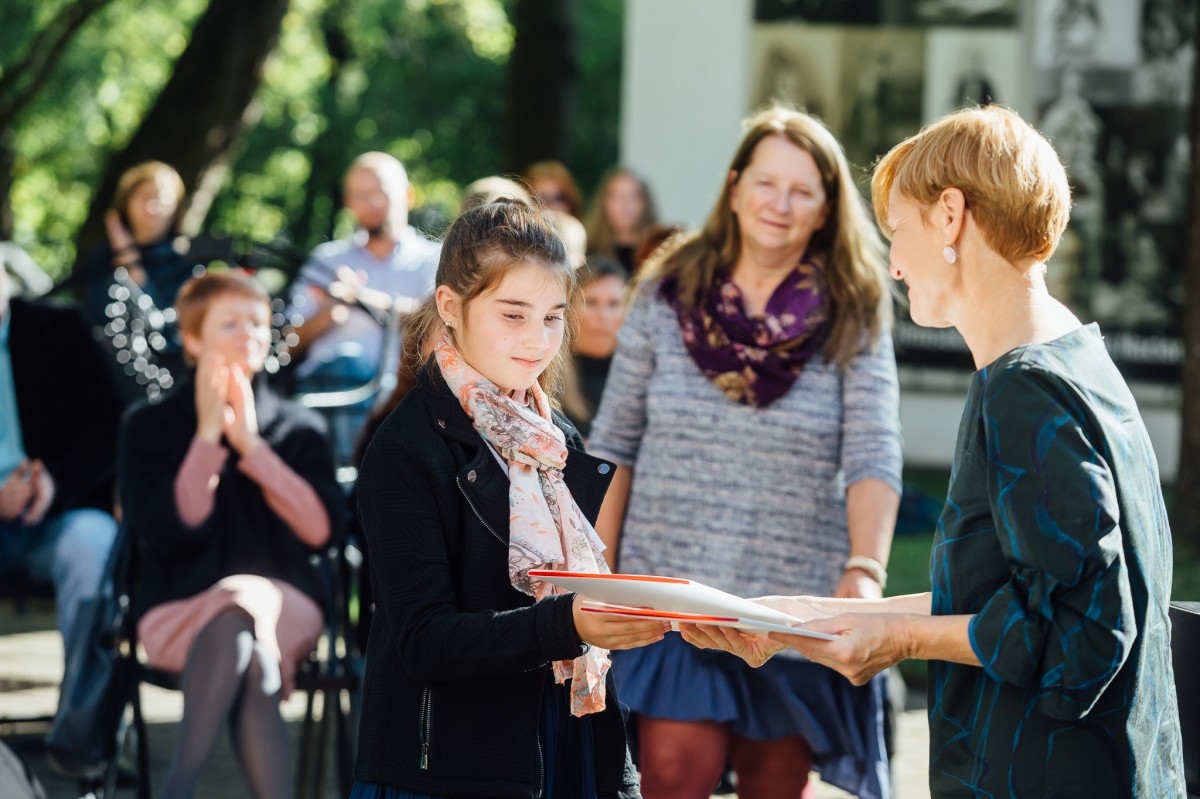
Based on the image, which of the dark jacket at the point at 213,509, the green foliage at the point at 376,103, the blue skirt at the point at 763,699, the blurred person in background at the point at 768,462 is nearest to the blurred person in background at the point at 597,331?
the dark jacket at the point at 213,509

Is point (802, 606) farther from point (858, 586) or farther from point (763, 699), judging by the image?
point (763, 699)

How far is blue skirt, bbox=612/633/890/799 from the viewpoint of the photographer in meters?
3.84

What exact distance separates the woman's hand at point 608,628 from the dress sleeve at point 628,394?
153 centimetres

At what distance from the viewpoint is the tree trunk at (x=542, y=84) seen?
45.5 ft

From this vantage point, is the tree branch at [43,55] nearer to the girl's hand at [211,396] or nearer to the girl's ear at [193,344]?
the girl's ear at [193,344]

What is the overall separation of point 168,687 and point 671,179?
8.07 m

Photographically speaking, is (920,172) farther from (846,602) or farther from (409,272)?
(409,272)

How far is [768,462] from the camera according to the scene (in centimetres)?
394

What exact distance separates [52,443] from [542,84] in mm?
8784

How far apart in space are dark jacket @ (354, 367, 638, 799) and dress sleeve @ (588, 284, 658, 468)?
4.39ft

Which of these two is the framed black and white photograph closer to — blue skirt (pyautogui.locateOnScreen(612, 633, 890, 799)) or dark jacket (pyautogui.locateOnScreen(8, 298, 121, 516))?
dark jacket (pyautogui.locateOnScreen(8, 298, 121, 516))

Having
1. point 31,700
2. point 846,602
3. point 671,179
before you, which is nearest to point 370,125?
point 671,179

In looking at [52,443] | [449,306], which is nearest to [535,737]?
[449,306]

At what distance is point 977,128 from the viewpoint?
2.56 metres
